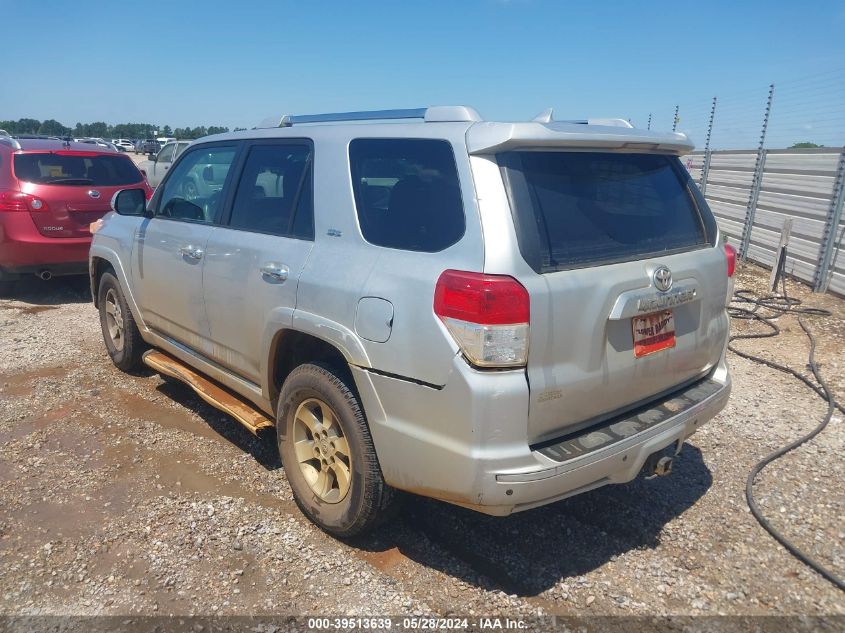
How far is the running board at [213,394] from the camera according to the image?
358cm

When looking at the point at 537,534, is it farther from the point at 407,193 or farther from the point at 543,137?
the point at 543,137

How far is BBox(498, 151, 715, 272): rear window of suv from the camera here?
2.50 m

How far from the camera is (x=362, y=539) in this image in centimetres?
316

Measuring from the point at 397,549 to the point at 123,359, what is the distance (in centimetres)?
324

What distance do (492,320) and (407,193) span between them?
79 cm

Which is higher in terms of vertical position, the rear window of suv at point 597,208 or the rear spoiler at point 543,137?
the rear spoiler at point 543,137

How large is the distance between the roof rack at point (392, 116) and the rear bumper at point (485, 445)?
1.08 meters

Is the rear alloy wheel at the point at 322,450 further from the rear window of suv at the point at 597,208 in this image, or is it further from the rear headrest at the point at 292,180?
the rear window of suv at the point at 597,208

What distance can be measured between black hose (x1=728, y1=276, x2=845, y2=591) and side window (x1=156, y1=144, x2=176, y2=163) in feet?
52.2

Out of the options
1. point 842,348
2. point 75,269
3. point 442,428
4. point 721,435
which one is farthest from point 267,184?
point 842,348

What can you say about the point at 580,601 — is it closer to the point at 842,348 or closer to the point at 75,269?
the point at 842,348

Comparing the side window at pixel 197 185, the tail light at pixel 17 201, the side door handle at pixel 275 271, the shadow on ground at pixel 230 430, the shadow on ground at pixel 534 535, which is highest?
the side window at pixel 197 185

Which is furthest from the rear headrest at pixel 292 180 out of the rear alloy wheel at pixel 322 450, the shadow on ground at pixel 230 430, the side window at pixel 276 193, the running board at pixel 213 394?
the shadow on ground at pixel 230 430

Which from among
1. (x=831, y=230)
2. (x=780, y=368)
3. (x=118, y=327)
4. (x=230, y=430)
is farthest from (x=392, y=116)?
(x=831, y=230)
